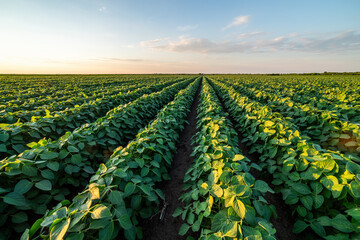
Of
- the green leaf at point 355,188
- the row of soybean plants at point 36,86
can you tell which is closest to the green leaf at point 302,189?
the green leaf at point 355,188

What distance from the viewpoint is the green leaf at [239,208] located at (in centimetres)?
135

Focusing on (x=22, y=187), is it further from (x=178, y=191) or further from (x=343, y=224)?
(x=343, y=224)

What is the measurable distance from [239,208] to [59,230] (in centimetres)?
151

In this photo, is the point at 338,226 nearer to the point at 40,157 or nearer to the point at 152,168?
the point at 152,168

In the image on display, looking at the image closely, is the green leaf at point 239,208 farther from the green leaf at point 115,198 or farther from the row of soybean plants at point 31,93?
the row of soybean plants at point 31,93

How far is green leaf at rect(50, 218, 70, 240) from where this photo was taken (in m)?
1.12

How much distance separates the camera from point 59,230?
1.16m

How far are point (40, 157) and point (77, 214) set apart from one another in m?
1.52

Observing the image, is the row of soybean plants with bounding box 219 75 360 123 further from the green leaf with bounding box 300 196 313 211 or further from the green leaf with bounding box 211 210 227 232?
the green leaf with bounding box 211 210 227 232

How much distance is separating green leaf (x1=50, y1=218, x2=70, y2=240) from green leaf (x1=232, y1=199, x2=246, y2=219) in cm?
141

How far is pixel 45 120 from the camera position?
12.3 feet

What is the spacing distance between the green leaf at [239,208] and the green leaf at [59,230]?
1.41m

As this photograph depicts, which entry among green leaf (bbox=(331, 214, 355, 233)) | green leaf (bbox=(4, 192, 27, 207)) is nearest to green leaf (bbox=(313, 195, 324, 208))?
green leaf (bbox=(331, 214, 355, 233))

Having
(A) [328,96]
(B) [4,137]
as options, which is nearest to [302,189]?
(B) [4,137]
